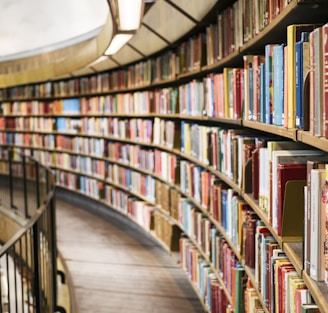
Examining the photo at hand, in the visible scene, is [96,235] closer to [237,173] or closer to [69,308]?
[69,308]

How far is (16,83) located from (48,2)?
7.65ft

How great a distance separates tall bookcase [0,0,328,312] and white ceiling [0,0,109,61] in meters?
0.83

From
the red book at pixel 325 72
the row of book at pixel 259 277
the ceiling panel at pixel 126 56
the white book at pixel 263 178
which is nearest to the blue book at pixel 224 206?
the row of book at pixel 259 277

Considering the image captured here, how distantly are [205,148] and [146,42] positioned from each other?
1.61 m

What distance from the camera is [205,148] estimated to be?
377 cm

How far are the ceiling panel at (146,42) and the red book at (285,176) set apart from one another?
2871 millimetres

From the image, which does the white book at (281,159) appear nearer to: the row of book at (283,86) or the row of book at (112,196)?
the row of book at (283,86)

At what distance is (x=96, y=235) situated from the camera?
681cm

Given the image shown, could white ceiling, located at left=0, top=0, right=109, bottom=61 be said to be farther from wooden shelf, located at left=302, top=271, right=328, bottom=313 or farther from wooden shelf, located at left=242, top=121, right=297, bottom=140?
wooden shelf, located at left=302, top=271, right=328, bottom=313

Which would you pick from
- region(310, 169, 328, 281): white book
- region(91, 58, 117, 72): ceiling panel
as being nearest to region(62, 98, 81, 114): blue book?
region(91, 58, 117, 72): ceiling panel

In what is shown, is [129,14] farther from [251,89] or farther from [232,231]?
[232,231]

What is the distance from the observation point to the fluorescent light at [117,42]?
14.2 feet

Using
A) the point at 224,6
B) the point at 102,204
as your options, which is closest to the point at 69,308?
the point at 224,6

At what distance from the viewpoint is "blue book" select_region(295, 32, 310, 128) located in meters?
1.72
